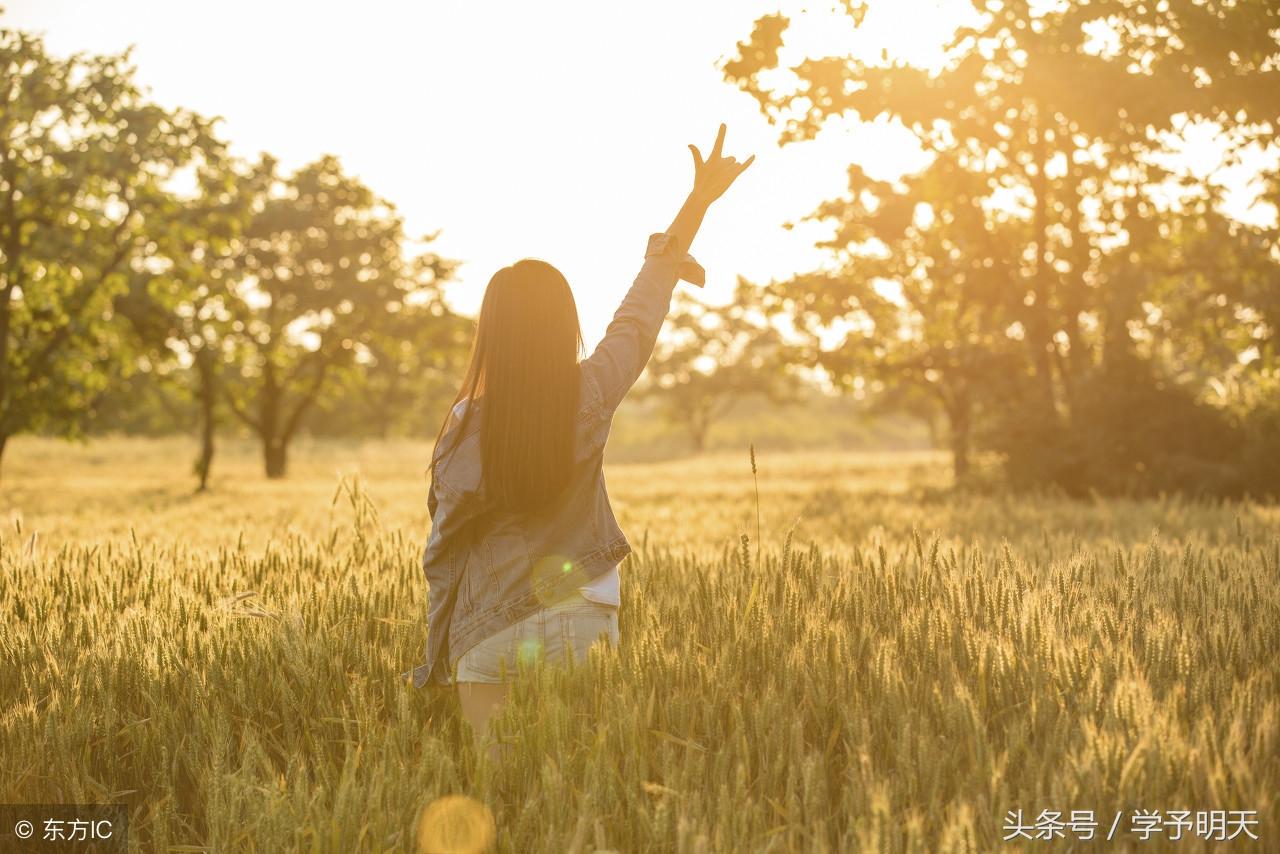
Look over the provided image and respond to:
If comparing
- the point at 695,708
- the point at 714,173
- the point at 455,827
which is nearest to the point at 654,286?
the point at 714,173

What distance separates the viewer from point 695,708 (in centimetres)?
293

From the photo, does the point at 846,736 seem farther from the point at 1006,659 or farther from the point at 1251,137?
the point at 1251,137

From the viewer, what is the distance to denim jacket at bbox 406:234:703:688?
351 cm

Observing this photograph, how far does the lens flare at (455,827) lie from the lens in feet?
7.93

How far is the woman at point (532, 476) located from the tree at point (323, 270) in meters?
29.3

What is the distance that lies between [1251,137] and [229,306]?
21922 millimetres

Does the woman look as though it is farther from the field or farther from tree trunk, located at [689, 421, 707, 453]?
tree trunk, located at [689, 421, 707, 453]

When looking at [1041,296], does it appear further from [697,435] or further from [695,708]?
[697,435]

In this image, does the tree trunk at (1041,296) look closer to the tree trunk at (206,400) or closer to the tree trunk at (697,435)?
the tree trunk at (206,400)

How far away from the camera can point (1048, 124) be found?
1536 centimetres

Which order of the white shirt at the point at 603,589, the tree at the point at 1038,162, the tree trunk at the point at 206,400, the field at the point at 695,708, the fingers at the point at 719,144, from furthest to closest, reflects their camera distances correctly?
1. the tree trunk at the point at 206,400
2. the tree at the point at 1038,162
3. the fingers at the point at 719,144
4. the white shirt at the point at 603,589
5. the field at the point at 695,708

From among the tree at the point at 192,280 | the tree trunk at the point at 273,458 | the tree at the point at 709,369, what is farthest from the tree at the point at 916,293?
the tree at the point at 709,369

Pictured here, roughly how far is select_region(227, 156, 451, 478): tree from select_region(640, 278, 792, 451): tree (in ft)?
107

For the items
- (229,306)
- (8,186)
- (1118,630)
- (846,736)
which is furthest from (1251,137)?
(229,306)
